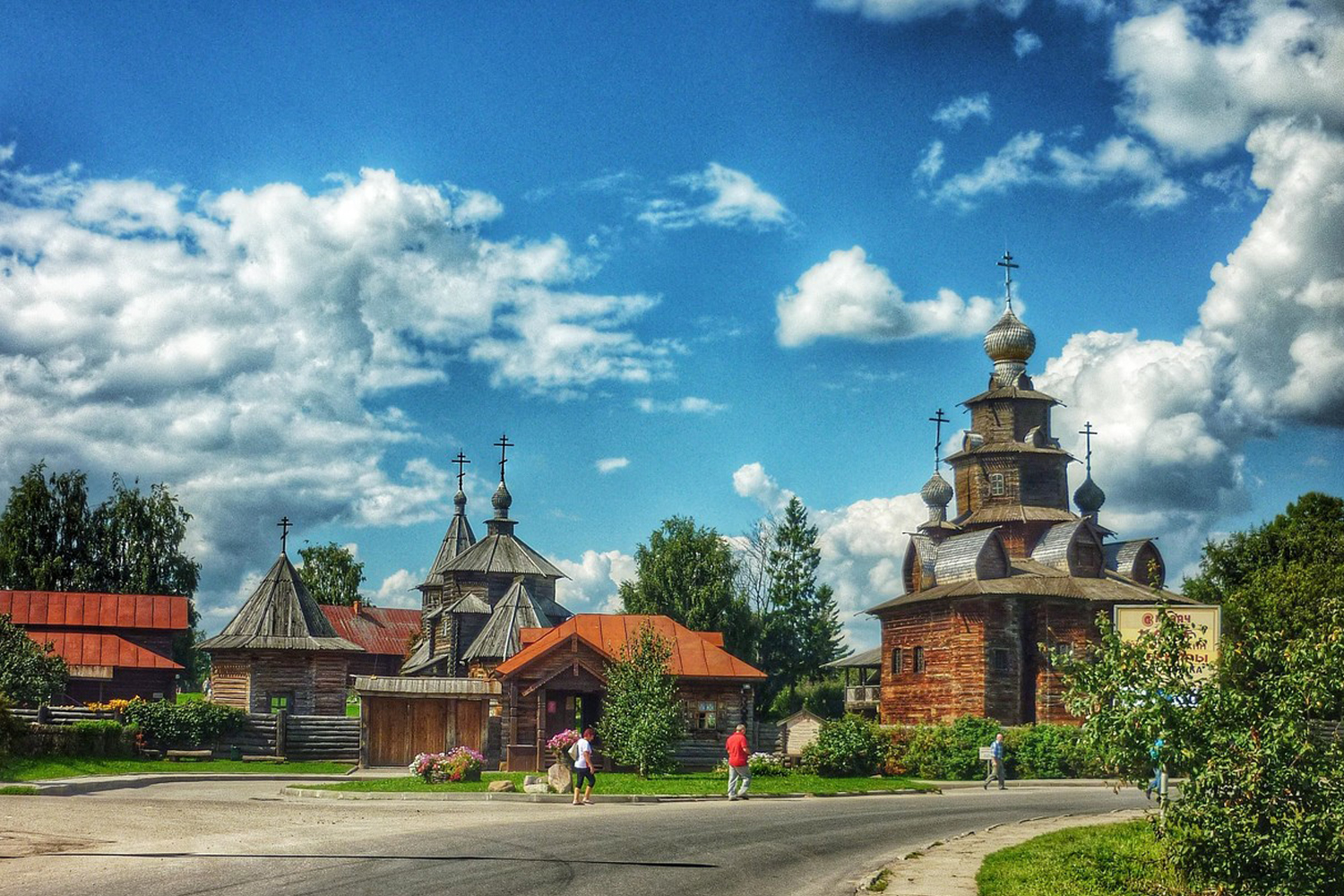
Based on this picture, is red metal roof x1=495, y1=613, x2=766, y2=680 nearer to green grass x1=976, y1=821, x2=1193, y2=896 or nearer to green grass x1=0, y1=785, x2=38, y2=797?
green grass x1=0, y1=785, x2=38, y2=797

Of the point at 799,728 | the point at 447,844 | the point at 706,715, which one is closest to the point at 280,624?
the point at 706,715

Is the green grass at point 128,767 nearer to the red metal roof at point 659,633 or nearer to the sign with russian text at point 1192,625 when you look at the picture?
the red metal roof at point 659,633

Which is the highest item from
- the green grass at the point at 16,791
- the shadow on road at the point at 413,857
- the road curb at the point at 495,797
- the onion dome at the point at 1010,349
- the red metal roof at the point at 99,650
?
the onion dome at the point at 1010,349

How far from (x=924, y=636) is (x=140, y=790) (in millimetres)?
34723

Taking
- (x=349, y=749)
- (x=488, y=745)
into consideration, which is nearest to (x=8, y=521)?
(x=349, y=749)

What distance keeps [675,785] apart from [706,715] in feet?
31.4

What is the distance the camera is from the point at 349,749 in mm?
47031

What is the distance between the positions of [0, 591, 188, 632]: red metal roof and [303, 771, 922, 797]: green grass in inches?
961

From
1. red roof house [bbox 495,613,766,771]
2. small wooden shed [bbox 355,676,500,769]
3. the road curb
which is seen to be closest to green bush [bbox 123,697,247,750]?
small wooden shed [bbox 355,676,500,769]

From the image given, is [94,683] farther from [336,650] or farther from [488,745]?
[488,745]

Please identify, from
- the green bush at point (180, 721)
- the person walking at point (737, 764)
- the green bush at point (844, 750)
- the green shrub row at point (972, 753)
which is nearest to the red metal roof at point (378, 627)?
the green bush at point (180, 721)

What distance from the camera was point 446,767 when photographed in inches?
1260

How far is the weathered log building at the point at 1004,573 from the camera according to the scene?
52750mm

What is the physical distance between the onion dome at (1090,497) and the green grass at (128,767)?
3920 centimetres
